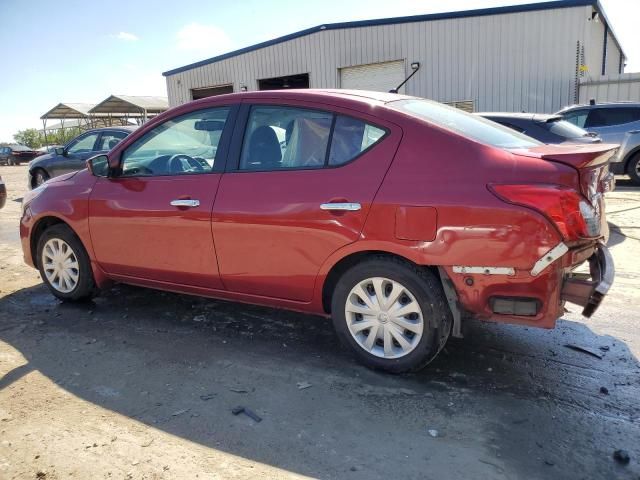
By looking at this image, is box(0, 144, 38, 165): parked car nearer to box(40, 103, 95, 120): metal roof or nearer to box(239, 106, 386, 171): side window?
box(40, 103, 95, 120): metal roof

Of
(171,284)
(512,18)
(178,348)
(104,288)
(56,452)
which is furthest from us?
(512,18)

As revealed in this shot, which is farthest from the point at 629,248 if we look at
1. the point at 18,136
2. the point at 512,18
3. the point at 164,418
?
the point at 18,136

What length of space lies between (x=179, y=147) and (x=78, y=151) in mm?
8535

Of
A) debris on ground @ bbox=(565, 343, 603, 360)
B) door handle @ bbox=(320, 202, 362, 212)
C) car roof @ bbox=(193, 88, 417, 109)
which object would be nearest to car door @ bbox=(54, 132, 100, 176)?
car roof @ bbox=(193, 88, 417, 109)

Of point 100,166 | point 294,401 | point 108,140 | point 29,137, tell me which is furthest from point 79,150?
point 29,137

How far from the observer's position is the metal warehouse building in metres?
14.4

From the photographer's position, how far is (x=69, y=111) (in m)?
37.4

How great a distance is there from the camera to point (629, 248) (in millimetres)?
6242

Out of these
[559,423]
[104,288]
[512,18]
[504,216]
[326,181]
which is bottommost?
[559,423]

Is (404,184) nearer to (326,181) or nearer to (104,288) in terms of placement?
(326,181)

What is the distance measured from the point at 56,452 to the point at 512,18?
51.3 ft

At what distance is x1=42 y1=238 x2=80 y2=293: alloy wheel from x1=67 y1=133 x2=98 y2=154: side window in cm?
718

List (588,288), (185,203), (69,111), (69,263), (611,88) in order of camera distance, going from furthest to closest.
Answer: (69,111) < (611,88) < (69,263) < (185,203) < (588,288)

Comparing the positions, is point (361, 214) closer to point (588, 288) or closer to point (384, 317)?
point (384, 317)
